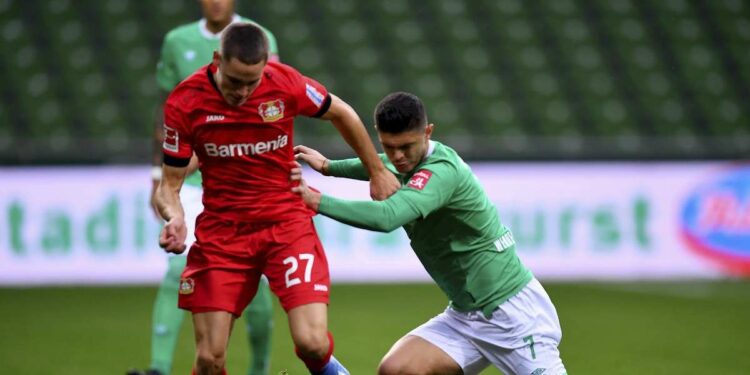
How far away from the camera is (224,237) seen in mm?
4934

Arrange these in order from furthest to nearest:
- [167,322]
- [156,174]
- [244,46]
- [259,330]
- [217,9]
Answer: [156,174] < [217,9] < [259,330] < [167,322] < [244,46]

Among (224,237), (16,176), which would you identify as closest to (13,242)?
(16,176)

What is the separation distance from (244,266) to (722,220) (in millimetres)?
7717

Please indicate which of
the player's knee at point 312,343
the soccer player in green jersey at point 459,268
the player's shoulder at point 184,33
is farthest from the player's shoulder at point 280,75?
the player's shoulder at point 184,33

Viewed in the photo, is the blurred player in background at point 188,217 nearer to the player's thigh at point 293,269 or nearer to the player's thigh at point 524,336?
the player's thigh at point 293,269

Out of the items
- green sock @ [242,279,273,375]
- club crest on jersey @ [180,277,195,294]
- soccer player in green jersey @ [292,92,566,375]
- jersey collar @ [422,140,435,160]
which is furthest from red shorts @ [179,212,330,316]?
green sock @ [242,279,273,375]

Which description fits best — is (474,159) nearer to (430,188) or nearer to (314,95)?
(314,95)

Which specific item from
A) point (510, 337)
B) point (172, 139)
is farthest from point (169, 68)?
point (510, 337)

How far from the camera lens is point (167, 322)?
5867 mm

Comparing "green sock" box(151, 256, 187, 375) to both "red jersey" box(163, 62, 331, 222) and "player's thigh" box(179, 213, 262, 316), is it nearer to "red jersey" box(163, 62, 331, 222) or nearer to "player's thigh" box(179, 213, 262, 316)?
"player's thigh" box(179, 213, 262, 316)

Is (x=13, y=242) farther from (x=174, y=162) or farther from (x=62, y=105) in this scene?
(x=174, y=162)

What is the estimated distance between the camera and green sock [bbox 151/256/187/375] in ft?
18.9

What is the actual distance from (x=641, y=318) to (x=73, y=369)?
4.61 m

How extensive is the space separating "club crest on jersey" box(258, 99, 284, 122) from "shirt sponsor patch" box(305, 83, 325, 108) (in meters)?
0.13
